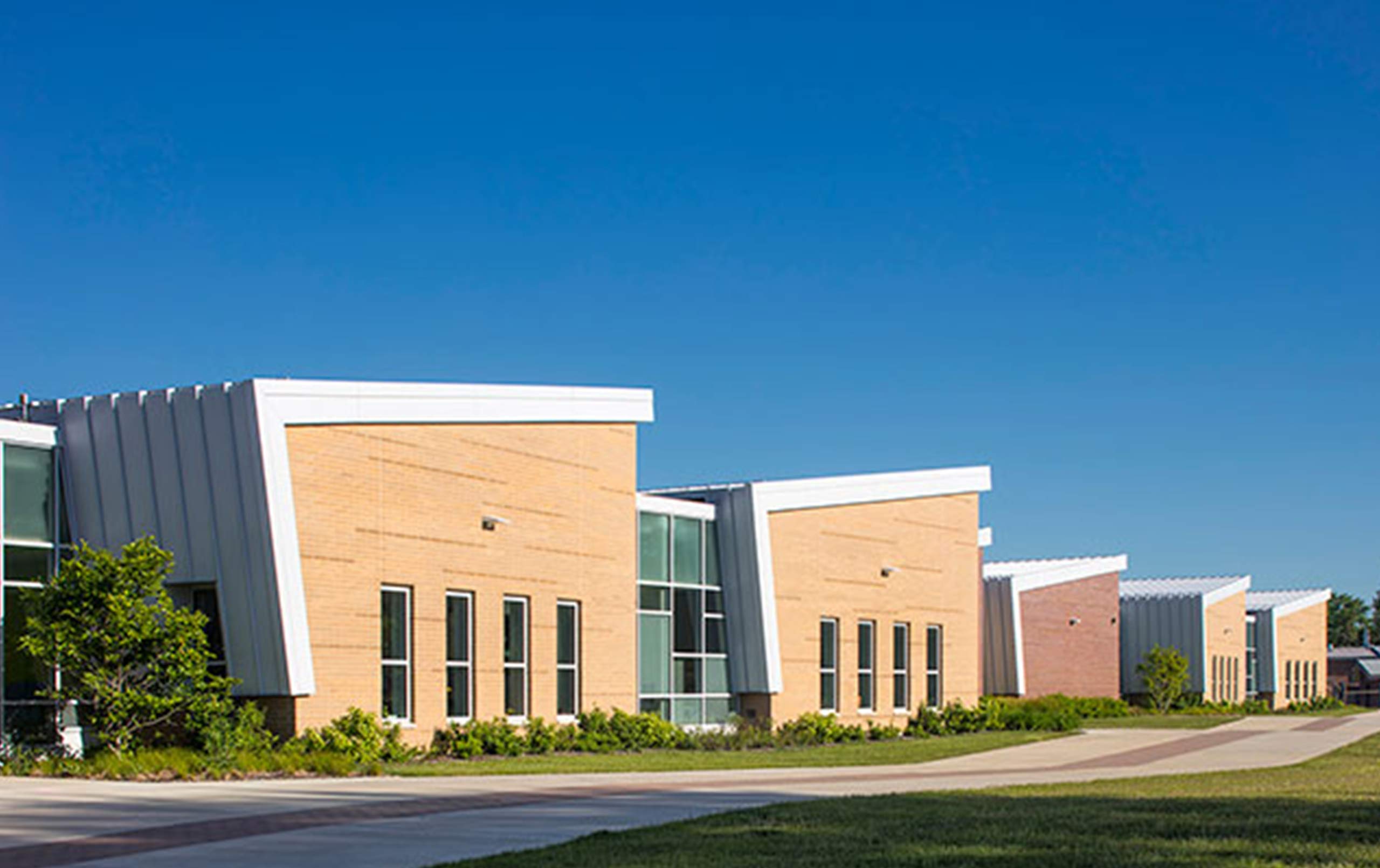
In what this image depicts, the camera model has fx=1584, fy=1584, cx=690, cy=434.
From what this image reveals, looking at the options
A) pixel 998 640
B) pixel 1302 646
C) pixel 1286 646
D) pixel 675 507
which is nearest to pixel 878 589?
pixel 675 507

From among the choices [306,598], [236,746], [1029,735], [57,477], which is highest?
[57,477]

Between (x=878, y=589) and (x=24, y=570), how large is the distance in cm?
2099

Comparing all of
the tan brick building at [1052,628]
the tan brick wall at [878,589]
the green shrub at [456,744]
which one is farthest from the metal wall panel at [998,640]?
the green shrub at [456,744]

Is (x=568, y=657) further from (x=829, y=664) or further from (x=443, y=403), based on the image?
(x=829, y=664)

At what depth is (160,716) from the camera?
74.5 feet

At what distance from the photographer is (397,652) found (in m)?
26.1

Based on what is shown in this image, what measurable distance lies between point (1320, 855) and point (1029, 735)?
→ 27251mm

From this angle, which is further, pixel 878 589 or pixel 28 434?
pixel 878 589

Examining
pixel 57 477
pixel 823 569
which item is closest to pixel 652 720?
pixel 823 569

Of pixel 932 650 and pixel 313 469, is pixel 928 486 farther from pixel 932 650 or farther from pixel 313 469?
pixel 313 469

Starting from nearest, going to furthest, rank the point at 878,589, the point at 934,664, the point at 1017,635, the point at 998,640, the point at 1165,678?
the point at 878,589, the point at 934,664, the point at 1017,635, the point at 998,640, the point at 1165,678

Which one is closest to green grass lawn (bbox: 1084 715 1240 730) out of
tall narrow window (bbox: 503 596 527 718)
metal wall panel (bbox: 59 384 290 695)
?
tall narrow window (bbox: 503 596 527 718)

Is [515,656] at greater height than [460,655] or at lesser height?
lesser

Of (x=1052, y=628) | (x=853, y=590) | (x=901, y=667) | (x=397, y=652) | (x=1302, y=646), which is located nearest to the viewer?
(x=397, y=652)
